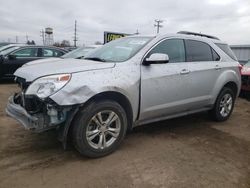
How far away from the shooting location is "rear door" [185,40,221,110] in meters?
4.84

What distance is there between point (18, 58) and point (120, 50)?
677 centimetres

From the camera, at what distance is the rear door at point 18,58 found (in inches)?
384

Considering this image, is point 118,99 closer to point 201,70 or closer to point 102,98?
point 102,98

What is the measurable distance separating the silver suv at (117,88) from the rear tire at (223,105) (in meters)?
0.15

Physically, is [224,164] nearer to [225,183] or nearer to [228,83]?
[225,183]

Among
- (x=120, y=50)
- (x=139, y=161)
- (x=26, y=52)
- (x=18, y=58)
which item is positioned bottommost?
(x=139, y=161)

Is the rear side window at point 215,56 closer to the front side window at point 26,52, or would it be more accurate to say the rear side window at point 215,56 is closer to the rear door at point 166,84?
the rear door at point 166,84

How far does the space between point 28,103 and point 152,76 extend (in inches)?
70.4

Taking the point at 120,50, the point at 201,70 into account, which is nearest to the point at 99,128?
the point at 120,50

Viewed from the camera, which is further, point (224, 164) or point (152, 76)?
point (152, 76)

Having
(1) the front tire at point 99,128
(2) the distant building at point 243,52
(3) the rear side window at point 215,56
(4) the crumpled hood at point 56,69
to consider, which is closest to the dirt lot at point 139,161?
(1) the front tire at point 99,128

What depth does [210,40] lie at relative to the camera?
5465 mm

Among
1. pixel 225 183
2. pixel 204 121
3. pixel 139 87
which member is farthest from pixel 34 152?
pixel 204 121

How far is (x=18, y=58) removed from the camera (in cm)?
1002
